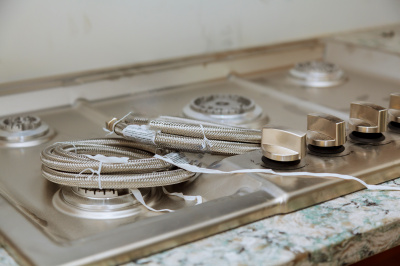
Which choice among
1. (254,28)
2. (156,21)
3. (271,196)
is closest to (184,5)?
(156,21)

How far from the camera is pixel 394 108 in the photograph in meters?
0.97

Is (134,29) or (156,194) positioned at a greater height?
(134,29)

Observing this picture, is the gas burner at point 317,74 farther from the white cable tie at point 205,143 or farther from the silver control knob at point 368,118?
the white cable tie at point 205,143

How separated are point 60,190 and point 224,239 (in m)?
0.28

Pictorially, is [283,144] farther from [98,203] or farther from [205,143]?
[98,203]

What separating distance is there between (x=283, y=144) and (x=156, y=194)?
0.62ft

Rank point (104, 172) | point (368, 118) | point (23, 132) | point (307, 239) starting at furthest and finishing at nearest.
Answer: point (23, 132), point (368, 118), point (104, 172), point (307, 239)

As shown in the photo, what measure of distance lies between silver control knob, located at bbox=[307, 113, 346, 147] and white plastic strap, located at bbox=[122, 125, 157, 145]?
0.76ft

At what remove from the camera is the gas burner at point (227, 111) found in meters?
1.08

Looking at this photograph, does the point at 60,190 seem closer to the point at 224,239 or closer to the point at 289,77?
the point at 224,239

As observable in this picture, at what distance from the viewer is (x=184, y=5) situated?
1.31 meters

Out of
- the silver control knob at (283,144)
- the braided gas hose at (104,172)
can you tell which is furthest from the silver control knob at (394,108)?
the braided gas hose at (104,172)

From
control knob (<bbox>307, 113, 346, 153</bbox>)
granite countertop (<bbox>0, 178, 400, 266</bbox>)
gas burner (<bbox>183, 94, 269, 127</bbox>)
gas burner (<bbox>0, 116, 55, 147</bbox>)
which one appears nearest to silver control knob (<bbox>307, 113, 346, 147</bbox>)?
control knob (<bbox>307, 113, 346, 153</bbox>)

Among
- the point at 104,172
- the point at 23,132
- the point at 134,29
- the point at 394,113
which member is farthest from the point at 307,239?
the point at 134,29
